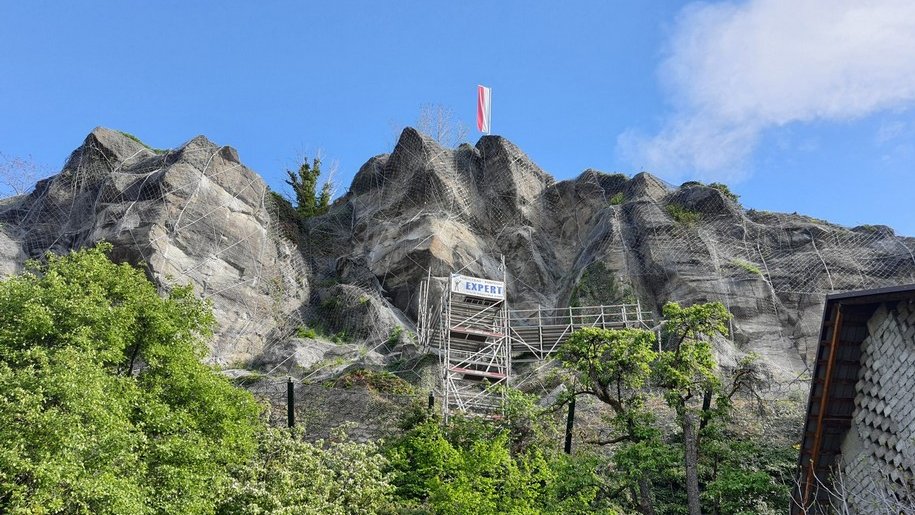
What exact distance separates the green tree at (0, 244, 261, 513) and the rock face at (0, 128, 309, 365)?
500 inches

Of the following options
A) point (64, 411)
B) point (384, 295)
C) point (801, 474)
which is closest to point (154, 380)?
point (64, 411)

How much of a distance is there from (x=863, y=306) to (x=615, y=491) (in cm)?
637

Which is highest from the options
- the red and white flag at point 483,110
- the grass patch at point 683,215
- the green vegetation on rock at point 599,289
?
the red and white flag at point 483,110

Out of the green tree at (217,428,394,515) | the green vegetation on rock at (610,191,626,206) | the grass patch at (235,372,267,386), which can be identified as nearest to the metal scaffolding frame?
the grass patch at (235,372,267,386)

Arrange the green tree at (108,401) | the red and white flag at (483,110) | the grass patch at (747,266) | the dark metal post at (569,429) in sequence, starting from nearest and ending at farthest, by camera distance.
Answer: the green tree at (108,401) < the dark metal post at (569,429) < the grass patch at (747,266) < the red and white flag at (483,110)

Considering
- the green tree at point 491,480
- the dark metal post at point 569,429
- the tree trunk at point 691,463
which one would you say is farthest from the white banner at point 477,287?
the tree trunk at point 691,463

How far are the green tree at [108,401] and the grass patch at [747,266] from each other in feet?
69.9

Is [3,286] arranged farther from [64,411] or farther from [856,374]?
[856,374]

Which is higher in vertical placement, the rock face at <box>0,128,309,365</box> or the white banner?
the rock face at <box>0,128,309,365</box>

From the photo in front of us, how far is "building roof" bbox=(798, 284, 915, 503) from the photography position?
48.6ft

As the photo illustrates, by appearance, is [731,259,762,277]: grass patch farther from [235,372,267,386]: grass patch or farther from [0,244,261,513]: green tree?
[0,244,261,513]: green tree

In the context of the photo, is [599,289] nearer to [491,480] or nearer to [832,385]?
[491,480]

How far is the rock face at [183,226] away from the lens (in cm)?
3266

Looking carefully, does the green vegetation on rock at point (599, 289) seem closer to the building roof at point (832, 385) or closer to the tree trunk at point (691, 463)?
the tree trunk at point (691, 463)
